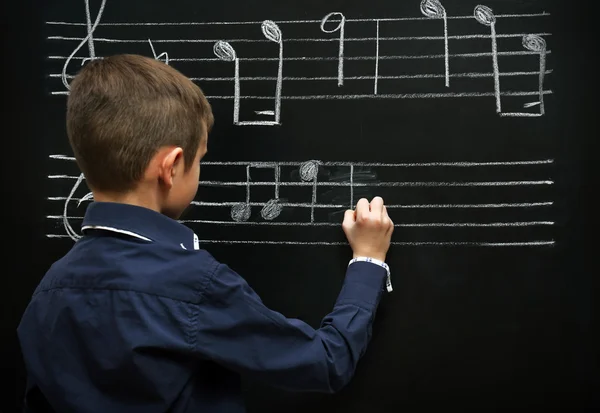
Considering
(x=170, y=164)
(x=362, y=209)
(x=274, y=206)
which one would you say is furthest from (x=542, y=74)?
(x=170, y=164)

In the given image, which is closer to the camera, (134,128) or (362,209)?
(134,128)

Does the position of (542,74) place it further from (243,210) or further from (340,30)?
(243,210)

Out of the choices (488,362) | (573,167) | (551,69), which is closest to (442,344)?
(488,362)

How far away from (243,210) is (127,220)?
11.8 inches

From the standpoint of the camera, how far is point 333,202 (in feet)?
3.26

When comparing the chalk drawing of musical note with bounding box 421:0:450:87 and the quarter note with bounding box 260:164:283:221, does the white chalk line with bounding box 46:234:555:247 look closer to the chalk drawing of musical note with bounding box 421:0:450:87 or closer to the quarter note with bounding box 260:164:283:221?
the quarter note with bounding box 260:164:283:221

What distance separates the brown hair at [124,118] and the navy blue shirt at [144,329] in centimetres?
6

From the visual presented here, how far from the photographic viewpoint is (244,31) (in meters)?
1.01

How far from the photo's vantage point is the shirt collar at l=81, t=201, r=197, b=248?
754 mm

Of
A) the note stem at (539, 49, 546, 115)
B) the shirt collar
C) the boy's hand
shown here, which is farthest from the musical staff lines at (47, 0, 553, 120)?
the shirt collar

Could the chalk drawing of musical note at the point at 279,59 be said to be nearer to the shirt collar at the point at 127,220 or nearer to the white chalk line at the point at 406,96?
the white chalk line at the point at 406,96

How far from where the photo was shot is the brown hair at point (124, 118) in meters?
0.74

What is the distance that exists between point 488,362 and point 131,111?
30.4 inches

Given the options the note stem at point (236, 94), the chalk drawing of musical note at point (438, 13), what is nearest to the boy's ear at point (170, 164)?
the note stem at point (236, 94)
